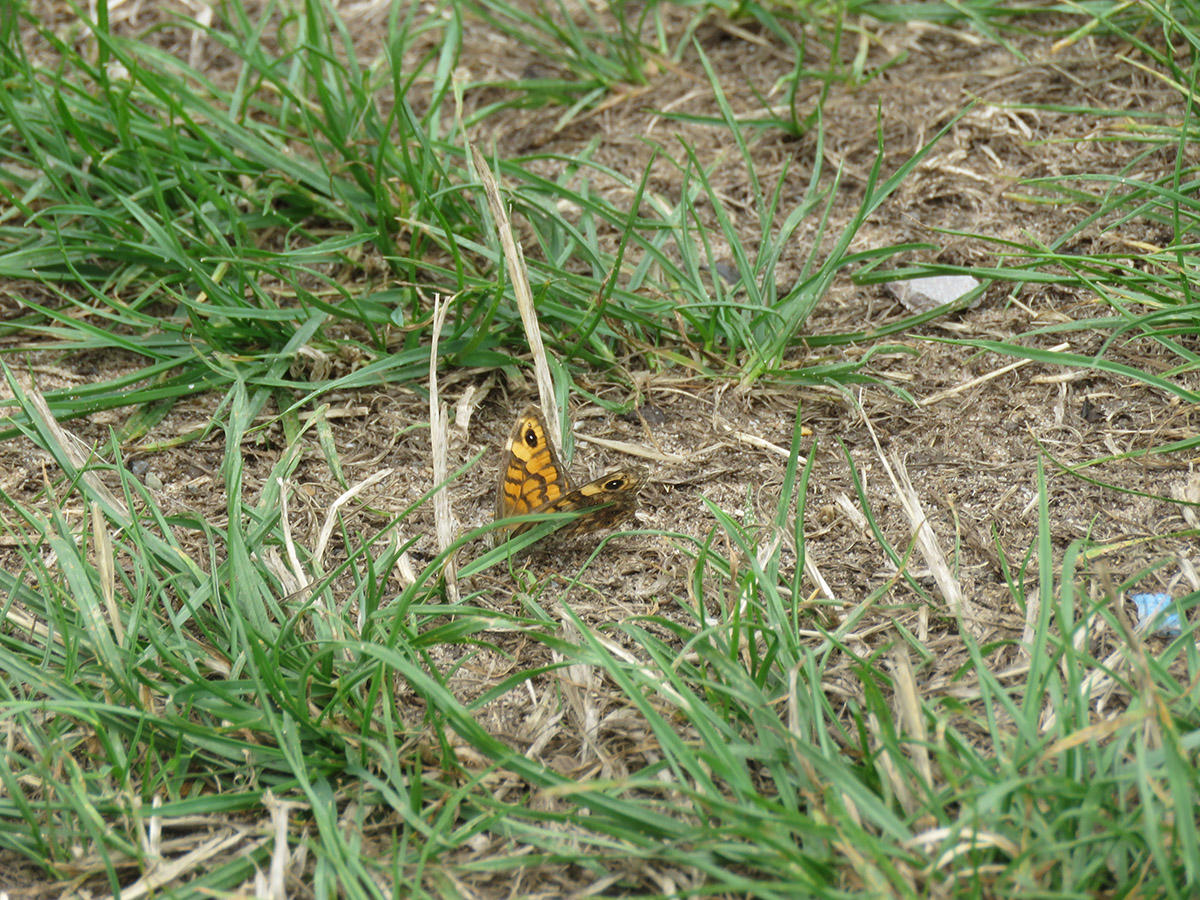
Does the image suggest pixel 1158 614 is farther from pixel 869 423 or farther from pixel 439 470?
pixel 439 470

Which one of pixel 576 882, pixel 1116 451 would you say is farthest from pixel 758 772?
pixel 1116 451

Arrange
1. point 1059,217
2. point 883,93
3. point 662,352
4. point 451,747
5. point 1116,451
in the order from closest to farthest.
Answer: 1. point 451,747
2. point 1116,451
3. point 662,352
4. point 1059,217
5. point 883,93

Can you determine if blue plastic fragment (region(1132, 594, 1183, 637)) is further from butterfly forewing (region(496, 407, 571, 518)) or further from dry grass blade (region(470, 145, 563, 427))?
dry grass blade (region(470, 145, 563, 427))

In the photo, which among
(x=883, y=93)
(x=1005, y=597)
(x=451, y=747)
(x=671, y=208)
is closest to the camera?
(x=451, y=747)

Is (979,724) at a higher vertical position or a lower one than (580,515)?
lower

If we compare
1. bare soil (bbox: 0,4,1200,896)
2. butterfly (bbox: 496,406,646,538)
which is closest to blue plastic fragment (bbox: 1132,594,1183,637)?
bare soil (bbox: 0,4,1200,896)

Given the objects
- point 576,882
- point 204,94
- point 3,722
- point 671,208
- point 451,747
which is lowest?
point 576,882

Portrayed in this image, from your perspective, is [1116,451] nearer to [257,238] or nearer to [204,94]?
[257,238]
